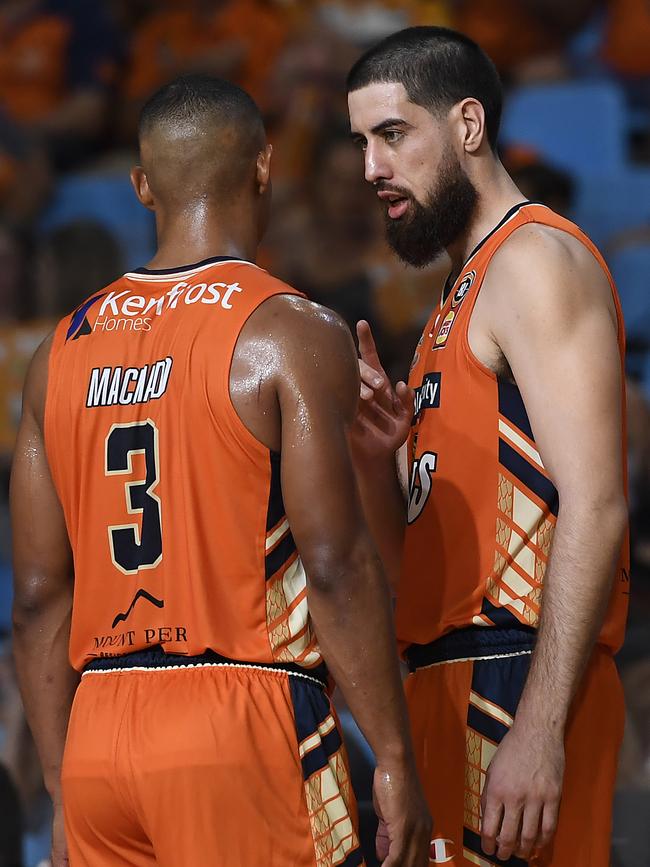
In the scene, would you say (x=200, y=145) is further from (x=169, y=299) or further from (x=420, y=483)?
(x=420, y=483)

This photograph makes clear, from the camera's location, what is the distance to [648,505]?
498cm

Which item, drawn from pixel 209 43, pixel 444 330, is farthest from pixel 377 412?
pixel 209 43

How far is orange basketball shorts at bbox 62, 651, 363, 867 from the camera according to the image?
2199 millimetres

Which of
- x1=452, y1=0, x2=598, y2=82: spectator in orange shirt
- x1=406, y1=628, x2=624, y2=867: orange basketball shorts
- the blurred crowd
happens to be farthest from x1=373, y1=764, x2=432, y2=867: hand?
x1=452, y1=0, x2=598, y2=82: spectator in orange shirt

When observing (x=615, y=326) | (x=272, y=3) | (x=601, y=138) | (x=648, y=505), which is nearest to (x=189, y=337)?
(x=615, y=326)

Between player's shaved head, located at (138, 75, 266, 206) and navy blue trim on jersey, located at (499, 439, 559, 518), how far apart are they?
73cm

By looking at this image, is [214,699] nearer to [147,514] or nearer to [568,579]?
[147,514]

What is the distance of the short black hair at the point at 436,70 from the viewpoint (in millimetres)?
2748

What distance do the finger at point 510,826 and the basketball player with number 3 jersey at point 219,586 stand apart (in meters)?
0.15

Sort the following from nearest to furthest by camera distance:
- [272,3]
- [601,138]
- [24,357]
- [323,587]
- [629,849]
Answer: [323,587], [629,849], [24,357], [601,138], [272,3]

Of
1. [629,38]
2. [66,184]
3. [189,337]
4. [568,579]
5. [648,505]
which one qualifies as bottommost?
[648,505]

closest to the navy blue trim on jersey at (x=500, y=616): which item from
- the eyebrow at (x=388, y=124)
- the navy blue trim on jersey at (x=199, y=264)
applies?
the navy blue trim on jersey at (x=199, y=264)

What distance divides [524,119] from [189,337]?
561 cm

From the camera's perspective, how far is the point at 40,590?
259 cm
